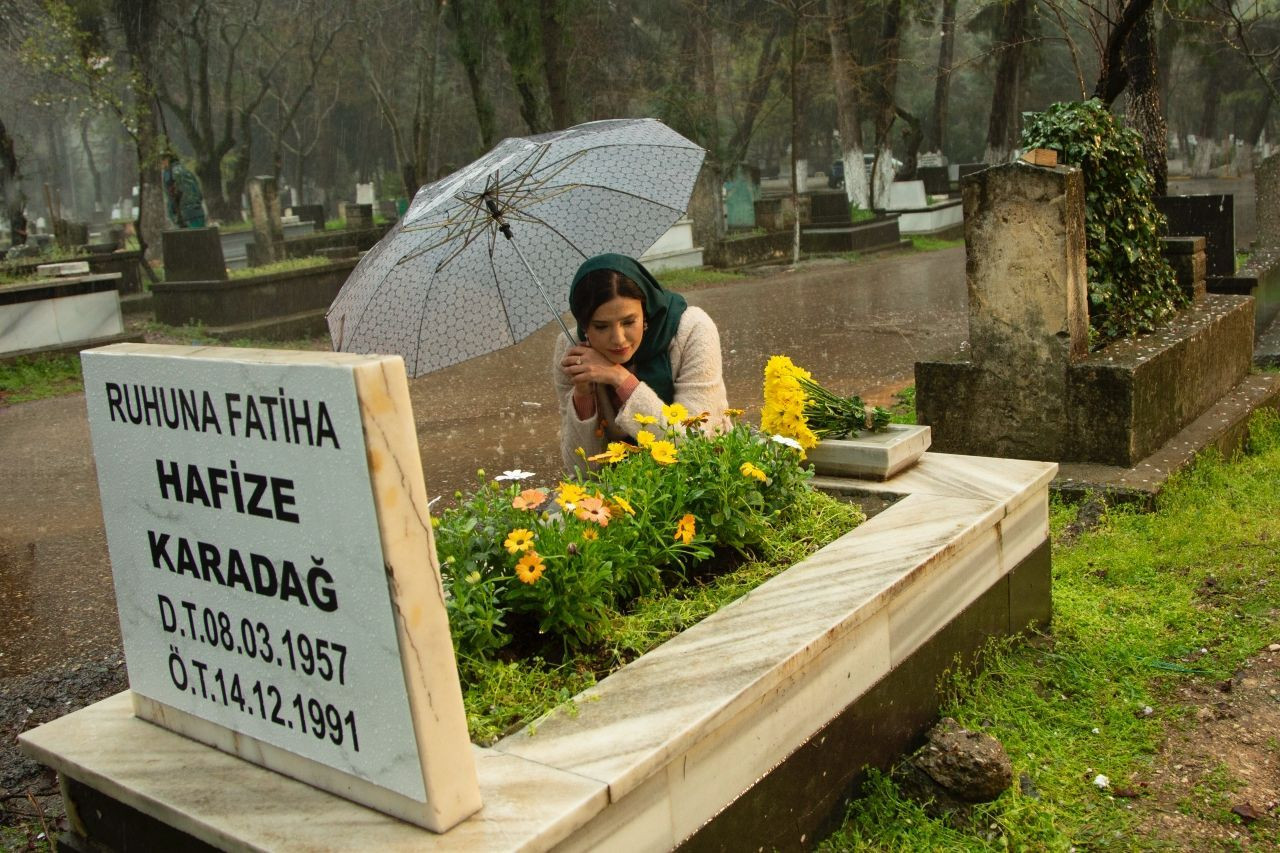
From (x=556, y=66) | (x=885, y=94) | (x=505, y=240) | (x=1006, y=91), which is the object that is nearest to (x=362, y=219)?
(x=556, y=66)

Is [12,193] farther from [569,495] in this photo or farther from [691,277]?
[569,495]

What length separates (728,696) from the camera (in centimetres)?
260

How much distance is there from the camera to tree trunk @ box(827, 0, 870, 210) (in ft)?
73.3

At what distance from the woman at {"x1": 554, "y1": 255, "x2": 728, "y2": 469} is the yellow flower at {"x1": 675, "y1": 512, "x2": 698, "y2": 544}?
1.99 ft

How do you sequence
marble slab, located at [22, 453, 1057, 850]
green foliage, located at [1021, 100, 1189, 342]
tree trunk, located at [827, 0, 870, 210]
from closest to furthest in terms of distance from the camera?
1. marble slab, located at [22, 453, 1057, 850]
2. green foliage, located at [1021, 100, 1189, 342]
3. tree trunk, located at [827, 0, 870, 210]

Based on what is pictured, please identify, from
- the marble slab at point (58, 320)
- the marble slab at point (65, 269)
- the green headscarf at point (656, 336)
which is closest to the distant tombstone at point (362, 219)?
the marble slab at point (65, 269)

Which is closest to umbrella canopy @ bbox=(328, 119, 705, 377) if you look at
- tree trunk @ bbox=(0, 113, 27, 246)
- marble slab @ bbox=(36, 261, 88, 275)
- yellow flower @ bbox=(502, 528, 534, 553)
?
yellow flower @ bbox=(502, 528, 534, 553)

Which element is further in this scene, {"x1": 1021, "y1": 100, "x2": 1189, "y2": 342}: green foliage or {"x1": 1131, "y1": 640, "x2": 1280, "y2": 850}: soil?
{"x1": 1021, "y1": 100, "x2": 1189, "y2": 342}: green foliage

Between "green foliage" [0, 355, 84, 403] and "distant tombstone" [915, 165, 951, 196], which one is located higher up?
"distant tombstone" [915, 165, 951, 196]

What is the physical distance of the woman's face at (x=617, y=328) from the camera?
3.85m

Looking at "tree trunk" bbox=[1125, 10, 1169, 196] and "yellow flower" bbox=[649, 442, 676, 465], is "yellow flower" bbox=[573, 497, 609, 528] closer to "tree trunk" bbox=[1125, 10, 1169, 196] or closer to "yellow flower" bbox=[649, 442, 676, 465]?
"yellow flower" bbox=[649, 442, 676, 465]

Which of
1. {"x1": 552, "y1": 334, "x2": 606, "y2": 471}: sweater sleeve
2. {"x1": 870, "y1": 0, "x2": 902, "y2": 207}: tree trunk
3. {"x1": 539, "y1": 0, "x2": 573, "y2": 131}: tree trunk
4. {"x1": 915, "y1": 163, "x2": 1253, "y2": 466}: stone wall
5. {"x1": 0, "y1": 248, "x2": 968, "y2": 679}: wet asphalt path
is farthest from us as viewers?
{"x1": 870, "y1": 0, "x2": 902, "y2": 207}: tree trunk

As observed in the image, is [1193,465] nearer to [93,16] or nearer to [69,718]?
[69,718]

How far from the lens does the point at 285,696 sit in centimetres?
240
